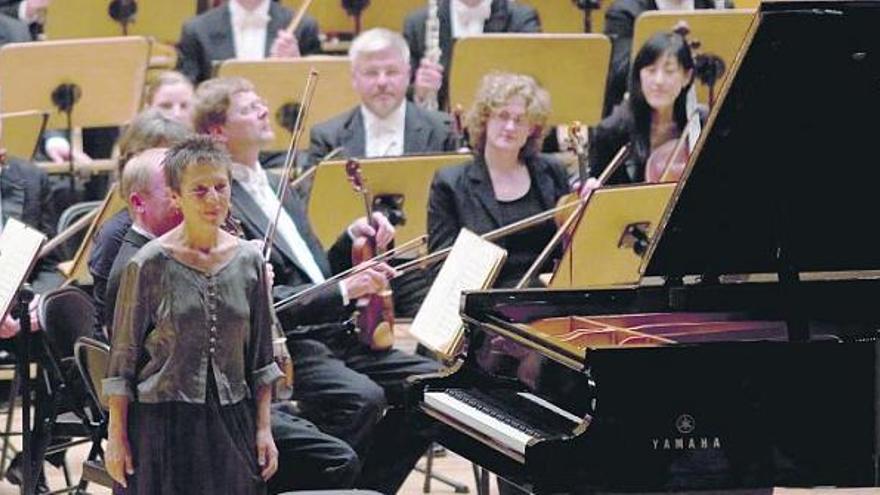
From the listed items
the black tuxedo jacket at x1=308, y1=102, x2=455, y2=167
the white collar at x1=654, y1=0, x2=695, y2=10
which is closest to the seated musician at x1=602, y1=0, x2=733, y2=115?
the white collar at x1=654, y1=0, x2=695, y2=10

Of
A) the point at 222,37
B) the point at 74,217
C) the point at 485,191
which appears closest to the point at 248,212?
the point at 485,191

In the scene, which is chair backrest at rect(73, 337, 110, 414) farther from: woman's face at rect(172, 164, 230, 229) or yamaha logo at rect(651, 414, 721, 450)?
yamaha logo at rect(651, 414, 721, 450)

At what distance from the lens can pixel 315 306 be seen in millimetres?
5199

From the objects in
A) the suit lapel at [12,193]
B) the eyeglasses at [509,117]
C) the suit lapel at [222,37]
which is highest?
the suit lapel at [222,37]

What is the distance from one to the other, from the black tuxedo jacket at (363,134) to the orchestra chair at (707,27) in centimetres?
79

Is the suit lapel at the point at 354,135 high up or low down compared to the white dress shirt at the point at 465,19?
down

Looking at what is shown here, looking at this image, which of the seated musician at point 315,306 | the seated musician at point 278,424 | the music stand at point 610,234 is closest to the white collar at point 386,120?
the seated musician at point 315,306

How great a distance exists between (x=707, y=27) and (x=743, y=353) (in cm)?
354

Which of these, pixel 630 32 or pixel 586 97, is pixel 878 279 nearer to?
pixel 586 97

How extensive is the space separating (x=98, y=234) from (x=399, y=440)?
96 cm

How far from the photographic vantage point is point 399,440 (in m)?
5.22

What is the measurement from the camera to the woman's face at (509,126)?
5.89 m

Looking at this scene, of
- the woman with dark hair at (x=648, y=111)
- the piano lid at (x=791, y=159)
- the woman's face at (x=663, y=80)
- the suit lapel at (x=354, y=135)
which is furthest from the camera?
the suit lapel at (x=354, y=135)

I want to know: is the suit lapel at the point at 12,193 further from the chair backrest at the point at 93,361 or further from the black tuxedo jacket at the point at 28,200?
the chair backrest at the point at 93,361
